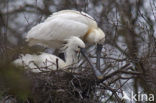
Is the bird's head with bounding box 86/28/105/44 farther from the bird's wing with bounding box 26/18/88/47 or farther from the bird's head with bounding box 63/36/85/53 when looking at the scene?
the bird's head with bounding box 63/36/85/53

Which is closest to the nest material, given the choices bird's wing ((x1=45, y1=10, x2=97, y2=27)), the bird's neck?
the bird's neck

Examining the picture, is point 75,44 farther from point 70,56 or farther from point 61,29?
point 61,29

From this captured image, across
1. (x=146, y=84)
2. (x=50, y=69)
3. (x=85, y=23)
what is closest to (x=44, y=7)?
(x=85, y=23)

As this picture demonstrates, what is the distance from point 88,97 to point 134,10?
472 centimetres

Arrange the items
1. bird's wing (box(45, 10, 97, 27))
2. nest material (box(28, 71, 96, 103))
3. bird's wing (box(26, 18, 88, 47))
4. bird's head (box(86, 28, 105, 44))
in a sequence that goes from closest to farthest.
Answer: nest material (box(28, 71, 96, 103)), bird's wing (box(26, 18, 88, 47)), bird's wing (box(45, 10, 97, 27)), bird's head (box(86, 28, 105, 44))

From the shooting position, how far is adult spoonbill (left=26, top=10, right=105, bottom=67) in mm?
6430

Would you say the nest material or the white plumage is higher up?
the white plumage

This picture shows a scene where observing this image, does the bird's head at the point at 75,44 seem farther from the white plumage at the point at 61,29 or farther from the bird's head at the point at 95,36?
the bird's head at the point at 95,36

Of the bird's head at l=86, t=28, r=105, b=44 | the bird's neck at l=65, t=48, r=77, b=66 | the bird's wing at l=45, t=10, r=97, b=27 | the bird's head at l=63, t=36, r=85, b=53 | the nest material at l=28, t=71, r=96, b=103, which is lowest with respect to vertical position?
the nest material at l=28, t=71, r=96, b=103

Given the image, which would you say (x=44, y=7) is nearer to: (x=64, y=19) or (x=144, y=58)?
(x=64, y=19)

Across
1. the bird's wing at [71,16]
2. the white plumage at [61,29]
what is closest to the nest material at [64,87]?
the white plumage at [61,29]

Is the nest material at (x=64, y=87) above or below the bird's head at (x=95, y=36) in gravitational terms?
below

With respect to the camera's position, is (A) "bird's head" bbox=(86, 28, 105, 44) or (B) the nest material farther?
(A) "bird's head" bbox=(86, 28, 105, 44)

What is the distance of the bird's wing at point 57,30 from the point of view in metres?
6.36
